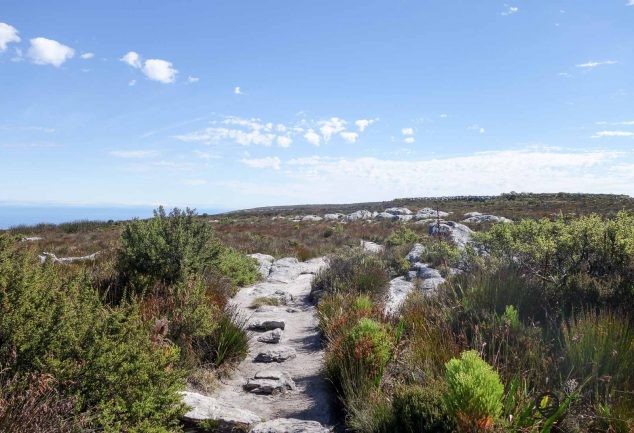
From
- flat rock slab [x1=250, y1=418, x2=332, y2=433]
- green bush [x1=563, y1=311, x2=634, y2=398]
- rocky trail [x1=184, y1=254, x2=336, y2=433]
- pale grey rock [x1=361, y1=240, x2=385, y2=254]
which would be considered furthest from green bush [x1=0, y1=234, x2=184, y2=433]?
pale grey rock [x1=361, y1=240, x2=385, y2=254]

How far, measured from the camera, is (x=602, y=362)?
384 centimetres

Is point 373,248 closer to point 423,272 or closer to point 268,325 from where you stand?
point 423,272

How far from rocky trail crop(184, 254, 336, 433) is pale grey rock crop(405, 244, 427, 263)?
5351mm

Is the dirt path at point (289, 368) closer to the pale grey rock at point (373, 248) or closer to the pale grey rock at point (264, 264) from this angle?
the pale grey rock at point (264, 264)

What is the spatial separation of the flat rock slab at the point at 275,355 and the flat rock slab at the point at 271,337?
2.25 ft

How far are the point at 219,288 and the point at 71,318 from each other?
5605mm

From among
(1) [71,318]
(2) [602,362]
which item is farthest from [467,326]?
(1) [71,318]

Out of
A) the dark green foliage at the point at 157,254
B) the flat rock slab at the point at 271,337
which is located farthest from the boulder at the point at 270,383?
the dark green foliage at the point at 157,254

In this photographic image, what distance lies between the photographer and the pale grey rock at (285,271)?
1401 centimetres

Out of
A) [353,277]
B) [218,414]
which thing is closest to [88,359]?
[218,414]

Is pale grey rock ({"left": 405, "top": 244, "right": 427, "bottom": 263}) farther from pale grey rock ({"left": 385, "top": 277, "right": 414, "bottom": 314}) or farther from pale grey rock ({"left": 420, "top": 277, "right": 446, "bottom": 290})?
pale grey rock ({"left": 420, "top": 277, "right": 446, "bottom": 290})

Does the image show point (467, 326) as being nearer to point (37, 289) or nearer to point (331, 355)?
point (331, 355)

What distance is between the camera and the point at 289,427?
→ 419cm

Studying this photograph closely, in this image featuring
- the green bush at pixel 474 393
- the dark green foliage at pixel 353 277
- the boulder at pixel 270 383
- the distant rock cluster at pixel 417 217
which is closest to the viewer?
the green bush at pixel 474 393
